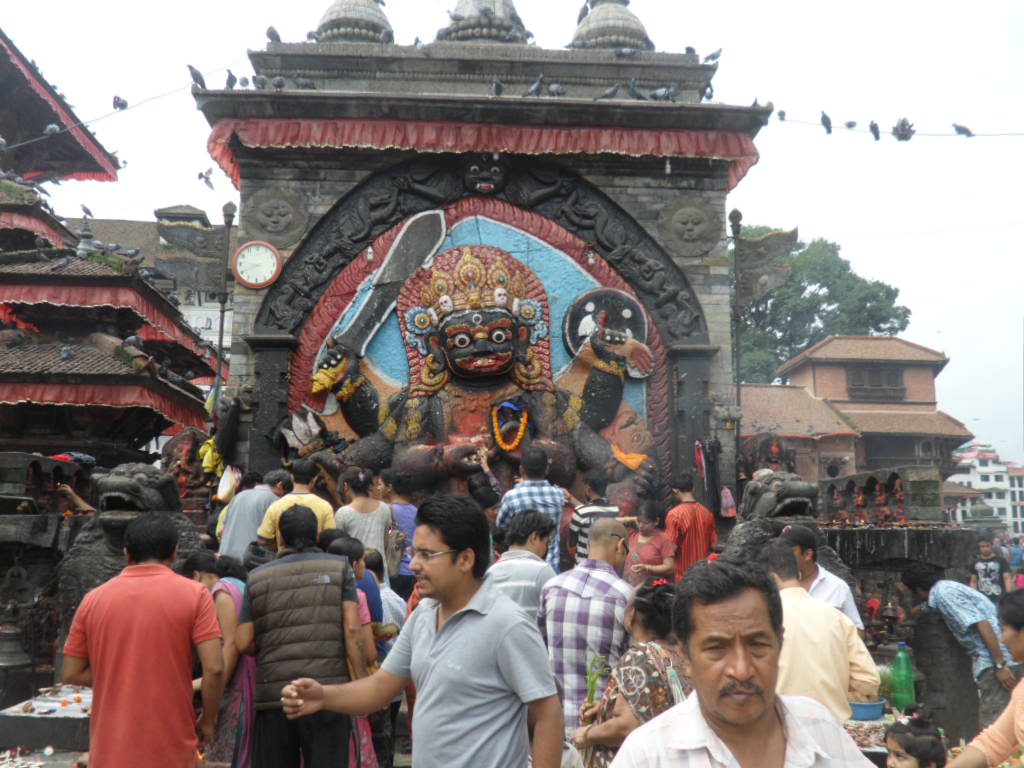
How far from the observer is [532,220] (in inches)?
522

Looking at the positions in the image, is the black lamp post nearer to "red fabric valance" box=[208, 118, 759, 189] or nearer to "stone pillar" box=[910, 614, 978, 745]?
"red fabric valance" box=[208, 118, 759, 189]

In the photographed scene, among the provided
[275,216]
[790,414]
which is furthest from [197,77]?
[790,414]

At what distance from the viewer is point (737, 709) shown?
203 centimetres

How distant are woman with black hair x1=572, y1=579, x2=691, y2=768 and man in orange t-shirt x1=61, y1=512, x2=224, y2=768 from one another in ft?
5.63

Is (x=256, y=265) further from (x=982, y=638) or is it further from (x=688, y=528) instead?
(x=982, y=638)

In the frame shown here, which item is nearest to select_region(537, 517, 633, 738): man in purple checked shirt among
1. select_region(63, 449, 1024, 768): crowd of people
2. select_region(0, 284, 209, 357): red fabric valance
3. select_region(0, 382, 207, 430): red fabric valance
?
select_region(63, 449, 1024, 768): crowd of people

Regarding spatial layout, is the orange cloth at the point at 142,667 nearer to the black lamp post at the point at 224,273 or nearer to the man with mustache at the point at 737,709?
the man with mustache at the point at 737,709

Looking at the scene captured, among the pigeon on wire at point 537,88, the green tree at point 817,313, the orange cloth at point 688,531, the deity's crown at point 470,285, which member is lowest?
the orange cloth at point 688,531

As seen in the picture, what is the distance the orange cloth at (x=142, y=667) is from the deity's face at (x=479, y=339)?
8.08m

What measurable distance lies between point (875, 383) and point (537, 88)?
23936mm

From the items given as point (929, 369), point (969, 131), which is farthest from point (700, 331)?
point (929, 369)

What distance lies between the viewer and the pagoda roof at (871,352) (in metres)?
32.5

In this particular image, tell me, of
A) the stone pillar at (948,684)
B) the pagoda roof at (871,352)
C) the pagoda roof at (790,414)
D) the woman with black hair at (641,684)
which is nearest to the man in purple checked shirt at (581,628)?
the woman with black hair at (641,684)

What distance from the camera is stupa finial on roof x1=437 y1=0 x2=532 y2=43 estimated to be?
50.2ft
